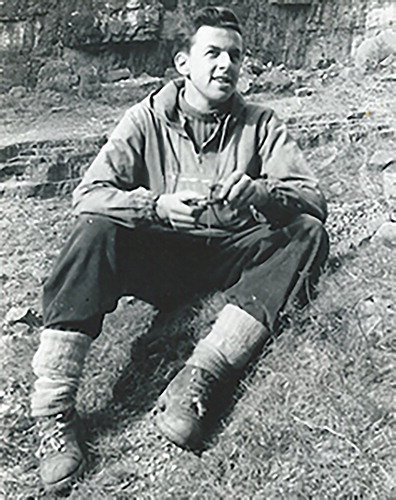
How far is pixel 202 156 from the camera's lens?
8.40 ft

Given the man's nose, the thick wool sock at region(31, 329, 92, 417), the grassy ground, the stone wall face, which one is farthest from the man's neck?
the stone wall face

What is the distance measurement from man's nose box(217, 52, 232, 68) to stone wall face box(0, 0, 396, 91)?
4.40 meters

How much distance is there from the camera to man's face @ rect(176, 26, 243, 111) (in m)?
2.44

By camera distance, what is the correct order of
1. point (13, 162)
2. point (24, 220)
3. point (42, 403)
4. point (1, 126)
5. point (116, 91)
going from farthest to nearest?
point (116, 91) < point (1, 126) < point (13, 162) < point (24, 220) < point (42, 403)

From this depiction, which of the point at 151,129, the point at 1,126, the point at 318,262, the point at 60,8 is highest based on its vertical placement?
the point at 151,129

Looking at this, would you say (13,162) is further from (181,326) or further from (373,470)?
(373,470)

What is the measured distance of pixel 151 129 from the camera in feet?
8.46

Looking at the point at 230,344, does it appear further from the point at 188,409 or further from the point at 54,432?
the point at 54,432

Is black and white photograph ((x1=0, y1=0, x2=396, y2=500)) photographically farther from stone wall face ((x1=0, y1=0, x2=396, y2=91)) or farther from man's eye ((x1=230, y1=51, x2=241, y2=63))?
stone wall face ((x1=0, y1=0, x2=396, y2=91))

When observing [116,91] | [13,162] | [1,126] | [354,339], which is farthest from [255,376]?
[116,91]

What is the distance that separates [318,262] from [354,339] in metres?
0.28

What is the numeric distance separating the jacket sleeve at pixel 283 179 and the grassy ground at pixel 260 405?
304 millimetres

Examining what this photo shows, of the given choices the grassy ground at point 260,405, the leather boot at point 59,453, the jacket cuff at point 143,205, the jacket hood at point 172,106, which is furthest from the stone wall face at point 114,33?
the leather boot at point 59,453

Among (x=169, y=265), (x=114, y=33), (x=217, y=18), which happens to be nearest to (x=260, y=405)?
(x=169, y=265)
